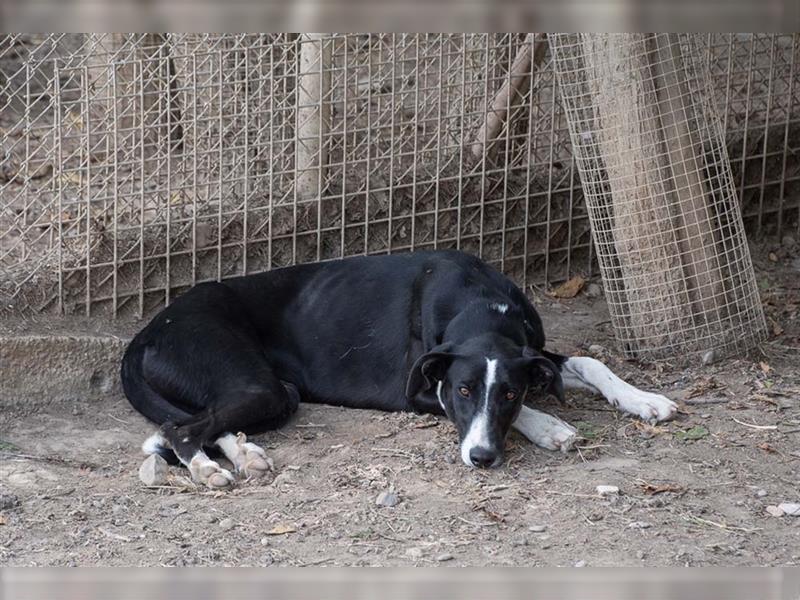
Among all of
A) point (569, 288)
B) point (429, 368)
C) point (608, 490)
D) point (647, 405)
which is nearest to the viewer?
point (608, 490)

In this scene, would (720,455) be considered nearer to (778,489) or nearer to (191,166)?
(778,489)

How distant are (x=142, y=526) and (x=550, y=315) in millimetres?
3044

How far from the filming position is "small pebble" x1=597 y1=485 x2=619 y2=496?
383cm

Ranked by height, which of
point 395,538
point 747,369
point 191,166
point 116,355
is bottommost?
point 747,369

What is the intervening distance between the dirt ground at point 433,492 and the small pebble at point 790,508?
0.03 m

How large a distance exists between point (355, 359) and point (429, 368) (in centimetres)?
76

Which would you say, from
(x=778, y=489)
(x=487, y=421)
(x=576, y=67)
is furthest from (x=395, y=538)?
(x=576, y=67)

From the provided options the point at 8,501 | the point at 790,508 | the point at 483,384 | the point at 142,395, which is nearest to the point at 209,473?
the point at 8,501

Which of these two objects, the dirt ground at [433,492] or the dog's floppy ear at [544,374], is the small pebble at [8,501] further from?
the dog's floppy ear at [544,374]

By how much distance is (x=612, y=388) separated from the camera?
481cm

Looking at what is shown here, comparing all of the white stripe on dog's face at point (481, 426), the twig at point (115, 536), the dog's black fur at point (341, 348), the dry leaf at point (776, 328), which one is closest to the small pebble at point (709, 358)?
the dry leaf at point (776, 328)

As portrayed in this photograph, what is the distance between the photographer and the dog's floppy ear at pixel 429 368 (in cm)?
445

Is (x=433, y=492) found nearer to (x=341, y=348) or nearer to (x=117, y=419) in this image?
(x=341, y=348)

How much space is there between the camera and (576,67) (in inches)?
204
